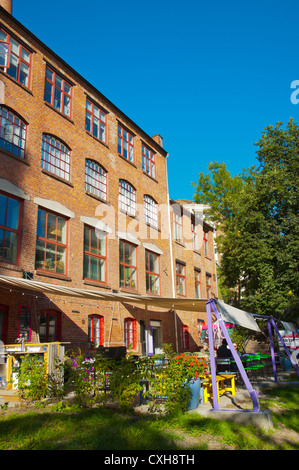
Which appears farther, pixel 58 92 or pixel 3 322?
pixel 58 92

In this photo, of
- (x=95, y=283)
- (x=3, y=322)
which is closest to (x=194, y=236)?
(x=95, y=283)

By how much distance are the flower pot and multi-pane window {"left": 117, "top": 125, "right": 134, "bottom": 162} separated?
1356cm

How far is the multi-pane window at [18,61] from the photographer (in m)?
13.3

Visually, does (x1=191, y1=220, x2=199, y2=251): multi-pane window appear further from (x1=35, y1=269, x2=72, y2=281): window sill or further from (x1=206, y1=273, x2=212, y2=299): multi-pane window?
(x1=35, y1=269, x2=72, y2=281): window sill

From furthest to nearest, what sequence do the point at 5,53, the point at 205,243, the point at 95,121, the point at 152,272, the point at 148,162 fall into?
→ the point at 205,243
the point at 148,162
the point at 152,272
the point at 95,121
the point at 5,53

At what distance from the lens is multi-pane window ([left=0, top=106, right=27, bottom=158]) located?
12.4 metres

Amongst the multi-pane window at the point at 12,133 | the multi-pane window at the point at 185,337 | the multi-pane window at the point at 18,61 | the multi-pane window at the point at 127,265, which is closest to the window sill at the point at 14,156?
the multi-pane window at the point at 12,133

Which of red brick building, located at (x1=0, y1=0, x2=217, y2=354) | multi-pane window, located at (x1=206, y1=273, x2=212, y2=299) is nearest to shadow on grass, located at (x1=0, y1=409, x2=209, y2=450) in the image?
red brick building, located at (x1=0, y1=0, x2=217, y2=354)

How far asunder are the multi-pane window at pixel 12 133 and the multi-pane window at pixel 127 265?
6278 mm

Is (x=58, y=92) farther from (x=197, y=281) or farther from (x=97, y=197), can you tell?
(x=197, y=281)

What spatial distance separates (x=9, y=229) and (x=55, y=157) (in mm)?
4007

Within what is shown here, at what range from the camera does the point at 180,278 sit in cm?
2239
